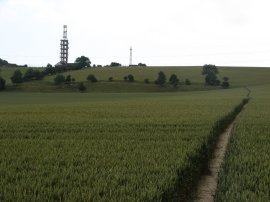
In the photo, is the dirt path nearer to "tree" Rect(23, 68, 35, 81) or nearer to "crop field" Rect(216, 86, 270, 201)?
"crop field" Rect(216, 86, 270, 201)

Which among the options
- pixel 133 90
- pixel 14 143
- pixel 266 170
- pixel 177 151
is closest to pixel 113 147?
pixel 177 151

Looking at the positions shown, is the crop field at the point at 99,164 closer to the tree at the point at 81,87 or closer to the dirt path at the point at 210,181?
the dirt path at the point at 210,181

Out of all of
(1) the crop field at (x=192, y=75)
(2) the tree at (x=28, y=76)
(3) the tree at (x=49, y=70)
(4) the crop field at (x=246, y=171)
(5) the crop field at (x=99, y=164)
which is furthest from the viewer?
(3) the tree at (x=49, y=70)

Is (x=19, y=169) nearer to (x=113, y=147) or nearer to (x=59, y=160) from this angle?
(x=59, y=160)

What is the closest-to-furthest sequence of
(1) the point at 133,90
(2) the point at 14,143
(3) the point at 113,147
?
1. (3) the point at 113,147
2. (2) the point at 14,143
3. (1) the point at 133,90

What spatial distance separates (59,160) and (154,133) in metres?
8.26

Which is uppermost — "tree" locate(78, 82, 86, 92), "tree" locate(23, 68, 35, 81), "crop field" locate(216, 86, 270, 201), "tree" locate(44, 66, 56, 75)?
"tree" locate(44, 66, 56, 75)

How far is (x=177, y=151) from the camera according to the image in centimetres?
1541

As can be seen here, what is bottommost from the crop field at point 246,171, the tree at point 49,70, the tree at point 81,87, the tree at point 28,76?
the tree at point 81,87

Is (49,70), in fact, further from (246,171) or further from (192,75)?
(246,171)

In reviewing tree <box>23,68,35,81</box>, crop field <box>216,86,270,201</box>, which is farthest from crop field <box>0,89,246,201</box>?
tree <box>23,68,35,81</box>

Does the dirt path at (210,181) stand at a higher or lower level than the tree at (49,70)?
lower

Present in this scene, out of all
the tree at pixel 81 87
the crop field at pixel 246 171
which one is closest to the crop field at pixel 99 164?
the crop field at pixel 246 171

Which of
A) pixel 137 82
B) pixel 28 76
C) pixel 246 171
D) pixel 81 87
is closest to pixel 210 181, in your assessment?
pixel 246 171
